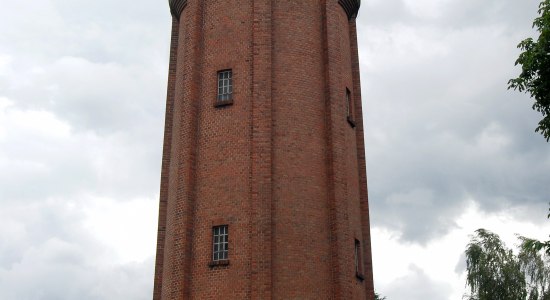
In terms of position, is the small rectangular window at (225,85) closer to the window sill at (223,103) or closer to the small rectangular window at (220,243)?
the window sill at (223,103)

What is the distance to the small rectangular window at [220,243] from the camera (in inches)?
704

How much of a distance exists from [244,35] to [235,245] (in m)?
6.44

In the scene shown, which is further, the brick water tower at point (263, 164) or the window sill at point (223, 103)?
the window sill at point (223, 103)

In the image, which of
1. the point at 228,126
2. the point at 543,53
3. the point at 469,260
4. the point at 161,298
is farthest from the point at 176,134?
the point at 469,260

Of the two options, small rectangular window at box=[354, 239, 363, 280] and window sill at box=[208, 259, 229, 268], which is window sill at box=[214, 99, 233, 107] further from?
Answer: small rectangular window at box=[354, 239, 363, 280]

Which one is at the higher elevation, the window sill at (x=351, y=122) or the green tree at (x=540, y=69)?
the window sill at (x=351, y=122)

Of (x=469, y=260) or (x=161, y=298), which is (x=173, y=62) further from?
(x=469, y=260)

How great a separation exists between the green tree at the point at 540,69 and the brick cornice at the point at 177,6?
42.4 feet

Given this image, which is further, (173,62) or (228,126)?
(173,62)

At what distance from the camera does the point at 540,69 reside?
40.9 ft

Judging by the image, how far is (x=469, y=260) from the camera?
28688 millimetres

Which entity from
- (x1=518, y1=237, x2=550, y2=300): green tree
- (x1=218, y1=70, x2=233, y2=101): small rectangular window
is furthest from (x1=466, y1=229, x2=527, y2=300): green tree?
(x1=218, y1=70, x2=233, y2=101): small rectangular window

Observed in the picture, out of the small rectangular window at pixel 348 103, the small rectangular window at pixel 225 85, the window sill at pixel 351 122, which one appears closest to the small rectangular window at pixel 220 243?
the small rectangular window at pixel 225 85

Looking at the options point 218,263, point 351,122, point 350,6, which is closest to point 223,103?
point 351,122
